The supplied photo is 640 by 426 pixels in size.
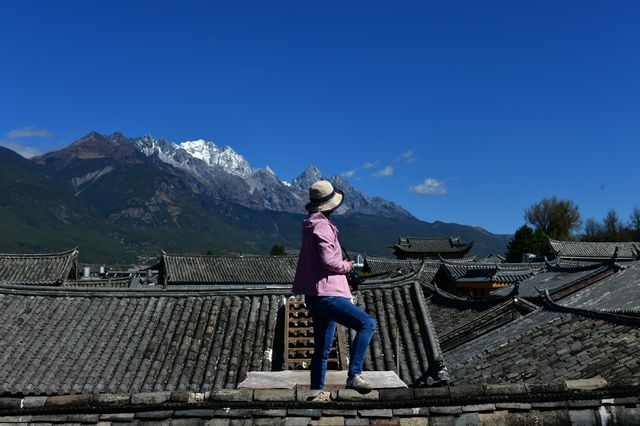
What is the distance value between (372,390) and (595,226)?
92.4 m

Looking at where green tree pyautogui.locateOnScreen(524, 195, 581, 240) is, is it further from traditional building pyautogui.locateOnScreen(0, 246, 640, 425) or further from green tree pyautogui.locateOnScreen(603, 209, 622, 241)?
traditional building pyautogui.locateOnScreen(0, 246, 640, 425)

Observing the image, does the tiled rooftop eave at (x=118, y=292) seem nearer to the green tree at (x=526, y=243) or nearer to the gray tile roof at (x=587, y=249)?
the gray tile roof at (x=587, y=249)

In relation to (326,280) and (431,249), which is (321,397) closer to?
(326,280)

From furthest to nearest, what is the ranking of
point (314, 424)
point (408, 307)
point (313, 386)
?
point (408, 307), point (313, 386), point (314, 424)

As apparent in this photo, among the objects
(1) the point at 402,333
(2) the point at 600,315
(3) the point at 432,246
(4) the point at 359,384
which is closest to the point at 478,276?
(3) the point at 432,246

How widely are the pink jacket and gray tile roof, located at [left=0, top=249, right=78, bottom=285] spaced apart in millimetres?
33797

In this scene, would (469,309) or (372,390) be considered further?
(469,309)

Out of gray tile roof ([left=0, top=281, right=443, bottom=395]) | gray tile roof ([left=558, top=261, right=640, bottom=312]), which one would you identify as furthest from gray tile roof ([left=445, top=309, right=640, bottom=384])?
gray tile roof ([left=558, top=261, right=640, bottom=312])

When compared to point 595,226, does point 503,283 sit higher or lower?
lower

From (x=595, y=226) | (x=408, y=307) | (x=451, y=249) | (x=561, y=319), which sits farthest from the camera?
(x=595, y=226)

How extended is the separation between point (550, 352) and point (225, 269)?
41.3 m

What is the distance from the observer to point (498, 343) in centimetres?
1545

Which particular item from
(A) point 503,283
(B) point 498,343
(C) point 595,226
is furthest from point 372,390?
(C) point 595,226

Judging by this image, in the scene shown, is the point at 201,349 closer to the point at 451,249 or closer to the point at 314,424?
the point at 314,424
